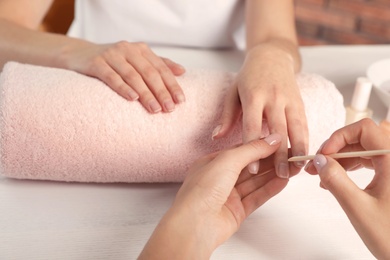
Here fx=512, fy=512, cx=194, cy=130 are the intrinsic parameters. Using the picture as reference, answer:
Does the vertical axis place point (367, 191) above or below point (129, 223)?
above

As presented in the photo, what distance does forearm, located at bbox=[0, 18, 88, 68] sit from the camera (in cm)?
85

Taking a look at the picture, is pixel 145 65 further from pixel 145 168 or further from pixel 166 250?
pixel 166 250

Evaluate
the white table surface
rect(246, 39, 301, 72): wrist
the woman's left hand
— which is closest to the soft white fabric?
rect(246, 39, 301, 72): wrist

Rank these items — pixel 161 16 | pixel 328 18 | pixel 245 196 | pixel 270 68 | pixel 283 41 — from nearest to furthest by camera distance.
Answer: pixel 245 196 → pixel 270 68 → pixel 283 41 → pixel 161 16 → pixel 328 18

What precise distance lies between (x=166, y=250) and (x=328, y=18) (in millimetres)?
1915

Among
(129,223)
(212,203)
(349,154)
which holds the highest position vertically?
(349,154)

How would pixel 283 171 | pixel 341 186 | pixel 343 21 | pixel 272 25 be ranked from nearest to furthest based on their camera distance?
pixel 341 186, pixel 283 171, pixel 272 25, pixel 343 21

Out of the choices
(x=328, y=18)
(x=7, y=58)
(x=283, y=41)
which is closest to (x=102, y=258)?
(x=7, y=58)

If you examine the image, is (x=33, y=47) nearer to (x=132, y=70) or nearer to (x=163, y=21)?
(x=132, y=70)

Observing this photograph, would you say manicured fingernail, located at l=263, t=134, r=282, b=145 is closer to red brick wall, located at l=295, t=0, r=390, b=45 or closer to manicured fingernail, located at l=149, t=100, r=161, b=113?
manicured fingernail, located at l=149, t=100, r=161, b=113

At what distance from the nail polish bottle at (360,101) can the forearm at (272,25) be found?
115 millimetres

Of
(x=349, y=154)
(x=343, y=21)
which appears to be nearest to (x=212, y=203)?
(x=349, y=154)

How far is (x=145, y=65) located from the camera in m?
0.79

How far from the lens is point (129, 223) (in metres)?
0.70
